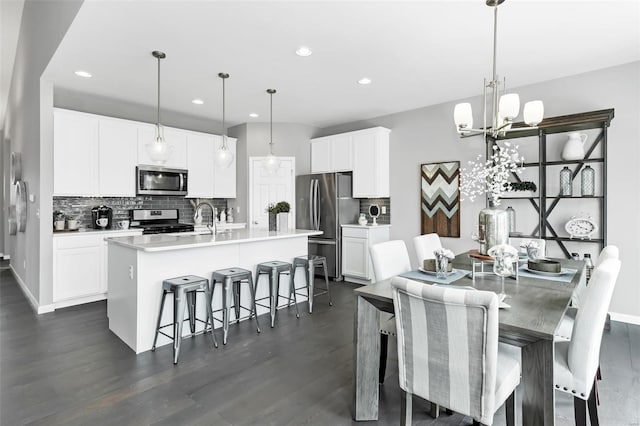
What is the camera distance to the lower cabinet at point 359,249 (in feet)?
17.0

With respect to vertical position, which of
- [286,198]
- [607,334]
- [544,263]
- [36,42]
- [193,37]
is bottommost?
[607,334]

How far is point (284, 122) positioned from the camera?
610cm

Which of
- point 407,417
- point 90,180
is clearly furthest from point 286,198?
Answer: point 407,417

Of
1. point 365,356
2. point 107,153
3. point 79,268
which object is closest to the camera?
point 365,356

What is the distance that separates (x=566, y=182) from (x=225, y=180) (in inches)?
198

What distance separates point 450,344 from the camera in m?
1.42

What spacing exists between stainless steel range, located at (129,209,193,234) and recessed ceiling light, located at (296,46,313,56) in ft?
10.9

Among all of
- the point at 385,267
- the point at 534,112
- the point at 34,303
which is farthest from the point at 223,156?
the point at 534,112

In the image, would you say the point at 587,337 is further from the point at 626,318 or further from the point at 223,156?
the point at 223,156

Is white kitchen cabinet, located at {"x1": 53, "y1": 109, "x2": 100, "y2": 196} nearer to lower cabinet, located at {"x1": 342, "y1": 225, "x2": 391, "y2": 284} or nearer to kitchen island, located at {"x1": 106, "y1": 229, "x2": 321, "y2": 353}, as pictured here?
kitchen island, located at {"x1": 106, "y1": 229, "x2": 321, "y2": 353}

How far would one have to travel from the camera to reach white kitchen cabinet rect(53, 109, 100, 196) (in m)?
4.20

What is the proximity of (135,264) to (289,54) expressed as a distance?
2384 mm

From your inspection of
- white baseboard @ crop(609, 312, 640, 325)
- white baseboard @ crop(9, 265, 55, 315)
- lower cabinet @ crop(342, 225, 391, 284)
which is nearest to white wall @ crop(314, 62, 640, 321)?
white baseboard @ crop(609, 312, 640, 325)

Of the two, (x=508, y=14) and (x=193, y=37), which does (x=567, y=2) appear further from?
(x=193, y=37)
